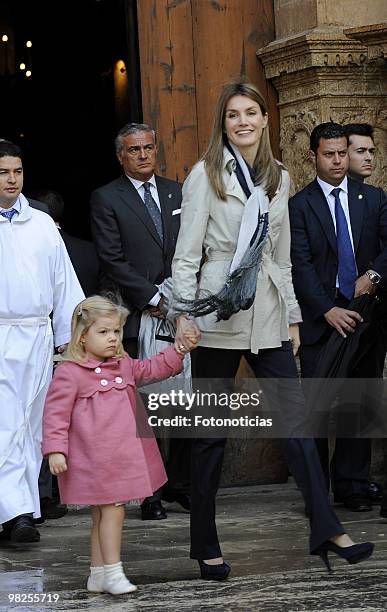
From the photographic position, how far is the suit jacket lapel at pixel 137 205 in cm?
820

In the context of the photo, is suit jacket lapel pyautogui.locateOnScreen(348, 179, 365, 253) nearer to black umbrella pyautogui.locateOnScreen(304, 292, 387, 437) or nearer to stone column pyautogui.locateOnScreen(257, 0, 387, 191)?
black umbrella pyautogui.locateOnScreen(304, 292, 387, 437)

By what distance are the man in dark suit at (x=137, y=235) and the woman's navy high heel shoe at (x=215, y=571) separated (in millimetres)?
2094

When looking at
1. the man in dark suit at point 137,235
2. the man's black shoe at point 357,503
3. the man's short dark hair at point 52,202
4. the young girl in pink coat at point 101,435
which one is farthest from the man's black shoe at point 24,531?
the man's short dark hair at point 52,202

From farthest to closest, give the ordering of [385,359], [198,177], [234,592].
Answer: [385,359], [198,177], [234,592]

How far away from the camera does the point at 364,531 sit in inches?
282

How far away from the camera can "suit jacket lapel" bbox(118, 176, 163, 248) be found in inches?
323

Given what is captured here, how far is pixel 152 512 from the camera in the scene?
26.1ft

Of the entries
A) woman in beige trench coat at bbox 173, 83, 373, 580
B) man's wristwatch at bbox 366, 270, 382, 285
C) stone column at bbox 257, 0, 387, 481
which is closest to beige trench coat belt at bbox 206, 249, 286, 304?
woman in beige trench coat at bbox 173, 83, 373, 580

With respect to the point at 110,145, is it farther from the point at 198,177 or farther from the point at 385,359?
the point at 198,177

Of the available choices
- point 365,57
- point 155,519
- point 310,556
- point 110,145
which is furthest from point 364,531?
point 110,145

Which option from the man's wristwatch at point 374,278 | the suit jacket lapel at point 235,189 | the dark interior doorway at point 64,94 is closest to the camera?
the suit jacket lapel at point 235,189

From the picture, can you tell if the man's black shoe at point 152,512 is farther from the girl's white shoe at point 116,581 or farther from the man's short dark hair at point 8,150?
the girl's white shoe at point 116,581

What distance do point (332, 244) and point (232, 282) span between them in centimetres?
202

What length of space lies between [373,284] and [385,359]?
92 cm
